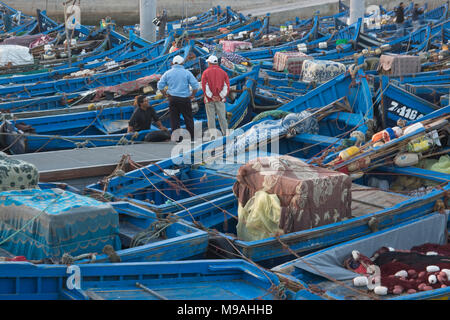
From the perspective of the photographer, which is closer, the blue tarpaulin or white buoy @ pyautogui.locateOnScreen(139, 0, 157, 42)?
the blue tarpaulin

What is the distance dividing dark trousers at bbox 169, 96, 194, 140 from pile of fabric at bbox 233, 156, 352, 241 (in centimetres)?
Result: 399

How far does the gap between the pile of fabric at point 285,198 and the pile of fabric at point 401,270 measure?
0.62 m

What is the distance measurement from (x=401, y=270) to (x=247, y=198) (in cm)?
176

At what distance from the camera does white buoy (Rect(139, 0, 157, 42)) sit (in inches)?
835

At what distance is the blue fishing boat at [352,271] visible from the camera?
596 centimetres

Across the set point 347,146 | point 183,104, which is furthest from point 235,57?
point 347,146

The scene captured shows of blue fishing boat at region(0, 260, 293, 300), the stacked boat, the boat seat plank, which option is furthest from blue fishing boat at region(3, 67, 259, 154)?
blue fishing boat at region(0, 260, 293, 300)

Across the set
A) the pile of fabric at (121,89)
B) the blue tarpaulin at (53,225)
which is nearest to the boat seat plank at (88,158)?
the blue tarpaulin at (53,225)

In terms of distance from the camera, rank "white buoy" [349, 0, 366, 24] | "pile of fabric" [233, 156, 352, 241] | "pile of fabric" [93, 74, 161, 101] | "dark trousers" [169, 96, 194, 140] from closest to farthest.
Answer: "pile of fabric" [233, 156, 352, 241] → "dark trousers" [169, 96, 194, 140] → "pile of fabric" [93, 74, 161, 101] → "white buoy" [349, 0, 366, 24]

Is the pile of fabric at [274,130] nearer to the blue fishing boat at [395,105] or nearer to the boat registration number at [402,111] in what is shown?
the blue fishing boat at [395,105]

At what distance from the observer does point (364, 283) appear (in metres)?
6.26

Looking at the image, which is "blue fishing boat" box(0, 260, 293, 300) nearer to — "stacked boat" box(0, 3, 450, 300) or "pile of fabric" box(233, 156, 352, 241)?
"stacked boat" box(0, 3, 450, 300)

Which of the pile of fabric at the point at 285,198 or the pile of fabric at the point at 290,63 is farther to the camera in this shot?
the pile of fabric at the point at 290,63

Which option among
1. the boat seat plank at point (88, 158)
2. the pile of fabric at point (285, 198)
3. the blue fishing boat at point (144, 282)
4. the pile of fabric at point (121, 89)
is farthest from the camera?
the pile of fabric at point (121, 89)
